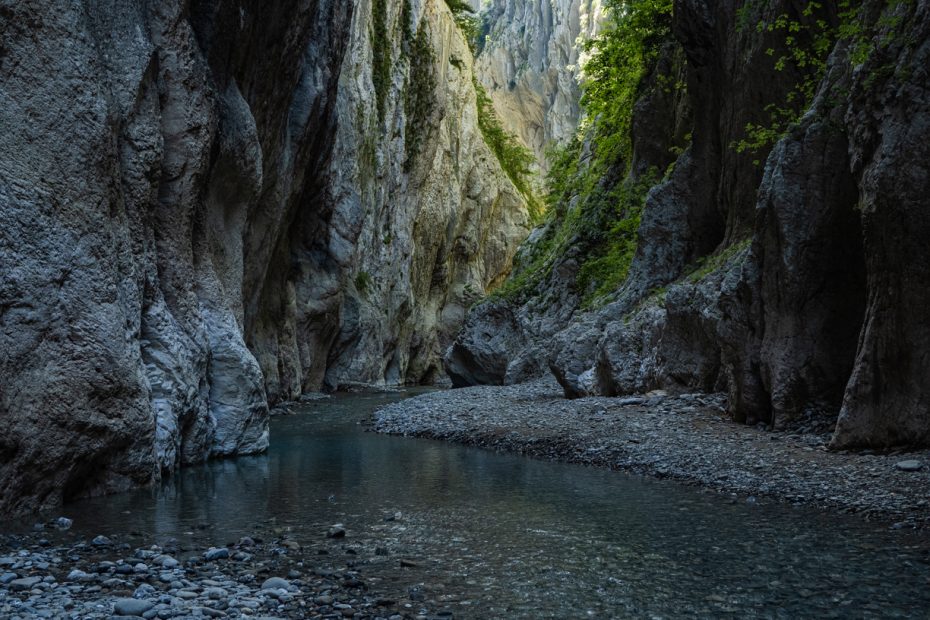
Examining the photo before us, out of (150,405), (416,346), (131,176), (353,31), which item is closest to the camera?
(150,405)

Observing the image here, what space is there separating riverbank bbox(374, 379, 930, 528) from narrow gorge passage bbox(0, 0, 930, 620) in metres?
0.07

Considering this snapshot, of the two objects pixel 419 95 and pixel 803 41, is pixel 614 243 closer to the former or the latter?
pixel 803 41

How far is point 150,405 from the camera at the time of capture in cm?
1070

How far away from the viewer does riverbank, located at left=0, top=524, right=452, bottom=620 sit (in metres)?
5.47

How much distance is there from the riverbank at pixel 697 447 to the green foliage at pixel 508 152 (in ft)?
176

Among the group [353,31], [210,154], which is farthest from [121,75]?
[353,31]

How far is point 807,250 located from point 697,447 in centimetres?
361

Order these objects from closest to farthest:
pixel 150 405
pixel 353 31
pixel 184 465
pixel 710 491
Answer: pixel 710 491, pixel 150 405, pixel 184 465, pixel 353 31

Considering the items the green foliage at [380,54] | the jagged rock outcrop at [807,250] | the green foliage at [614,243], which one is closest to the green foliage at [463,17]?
the green foliage at [380,54]

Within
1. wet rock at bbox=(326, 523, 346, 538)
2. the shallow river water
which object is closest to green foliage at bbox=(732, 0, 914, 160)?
the shallow river water

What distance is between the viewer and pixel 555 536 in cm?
805

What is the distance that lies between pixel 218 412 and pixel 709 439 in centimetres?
886

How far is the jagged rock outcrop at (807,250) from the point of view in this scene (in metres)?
9.70

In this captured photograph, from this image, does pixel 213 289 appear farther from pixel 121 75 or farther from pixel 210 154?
pixel 121 75
